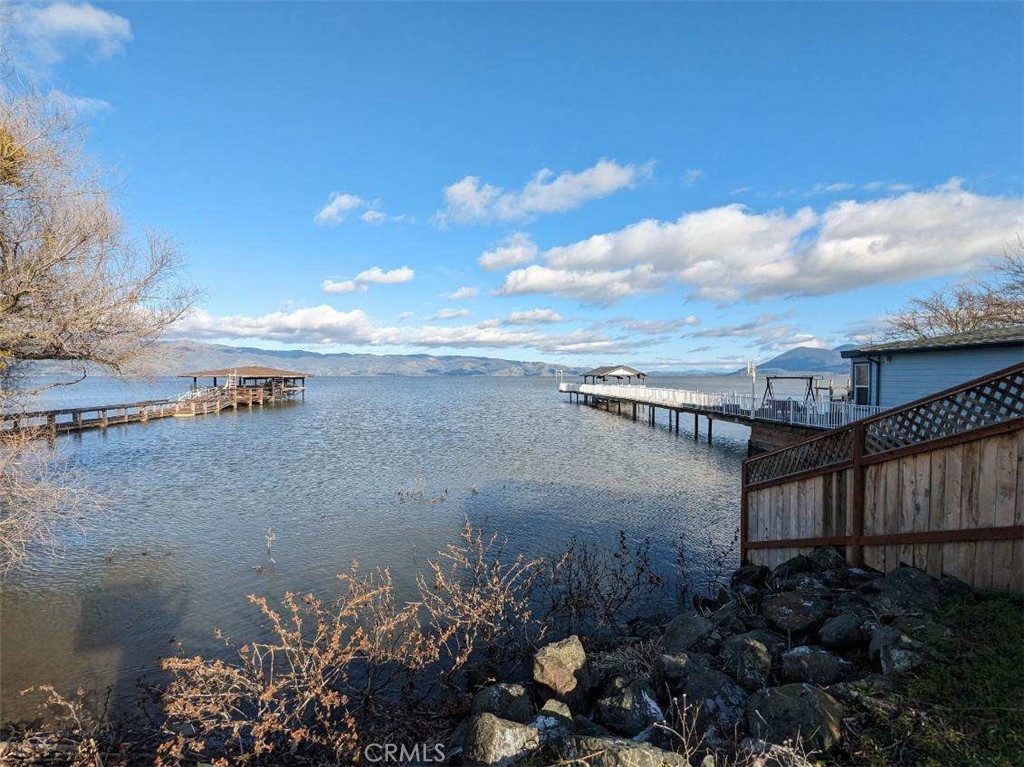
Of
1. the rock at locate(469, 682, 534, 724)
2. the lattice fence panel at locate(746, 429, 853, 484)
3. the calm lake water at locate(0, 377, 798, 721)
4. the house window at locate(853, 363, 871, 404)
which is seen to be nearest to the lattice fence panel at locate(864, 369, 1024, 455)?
the lattice fence panel at locate(746, 429, 853, 484)

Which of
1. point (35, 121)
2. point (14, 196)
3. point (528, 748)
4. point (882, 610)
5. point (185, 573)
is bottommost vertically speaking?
point (185, 573)

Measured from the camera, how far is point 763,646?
5.05m

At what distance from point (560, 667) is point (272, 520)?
11.5 metres

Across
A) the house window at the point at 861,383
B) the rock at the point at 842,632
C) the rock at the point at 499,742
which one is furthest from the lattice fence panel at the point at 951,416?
the house window at the point at 861,383

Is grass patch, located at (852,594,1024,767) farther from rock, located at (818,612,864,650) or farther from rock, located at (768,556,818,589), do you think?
rock, located at (768,556,818,589)

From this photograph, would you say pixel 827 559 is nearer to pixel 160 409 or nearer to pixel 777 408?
pixel 777 408

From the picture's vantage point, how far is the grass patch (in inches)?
134

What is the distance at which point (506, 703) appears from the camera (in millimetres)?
4695

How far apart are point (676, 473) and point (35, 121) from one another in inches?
828

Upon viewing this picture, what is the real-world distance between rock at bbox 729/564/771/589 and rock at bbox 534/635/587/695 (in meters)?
3.98

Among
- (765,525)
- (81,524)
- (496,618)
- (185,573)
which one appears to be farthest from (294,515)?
(765,525)

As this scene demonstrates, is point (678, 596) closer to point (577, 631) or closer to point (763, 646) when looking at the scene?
point (577, 631)

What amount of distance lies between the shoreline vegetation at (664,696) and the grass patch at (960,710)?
0.01 meters

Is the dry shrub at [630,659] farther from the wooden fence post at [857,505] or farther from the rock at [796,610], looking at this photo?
the wooden fence post at [857,505]
